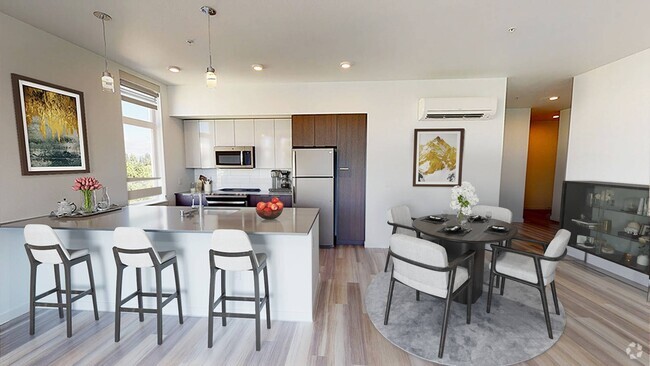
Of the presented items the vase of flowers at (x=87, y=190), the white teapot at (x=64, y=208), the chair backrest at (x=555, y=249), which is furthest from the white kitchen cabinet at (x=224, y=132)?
the chair backrest at (x=555, y=249)

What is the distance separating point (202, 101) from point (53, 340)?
137 inches

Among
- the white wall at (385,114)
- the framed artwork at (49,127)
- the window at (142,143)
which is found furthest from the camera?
the white wall at (385,114)

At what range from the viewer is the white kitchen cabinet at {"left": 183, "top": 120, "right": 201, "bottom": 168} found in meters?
4.92

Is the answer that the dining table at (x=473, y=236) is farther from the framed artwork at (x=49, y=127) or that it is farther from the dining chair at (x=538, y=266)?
the framed artwork at (x=49, y=127)

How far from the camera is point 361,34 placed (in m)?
2.70

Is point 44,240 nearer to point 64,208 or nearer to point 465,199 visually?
point 64,208

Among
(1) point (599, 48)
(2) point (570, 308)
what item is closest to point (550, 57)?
(1) point (599, 48)

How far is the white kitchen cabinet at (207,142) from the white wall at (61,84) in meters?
1.38

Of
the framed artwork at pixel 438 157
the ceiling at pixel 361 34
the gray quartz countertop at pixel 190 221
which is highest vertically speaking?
the ceiling at pixel 361 34

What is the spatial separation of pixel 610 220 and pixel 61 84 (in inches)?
260

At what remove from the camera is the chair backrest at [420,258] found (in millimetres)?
2066

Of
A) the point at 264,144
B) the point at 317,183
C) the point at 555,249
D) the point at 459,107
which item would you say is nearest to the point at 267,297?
the point at 317,183

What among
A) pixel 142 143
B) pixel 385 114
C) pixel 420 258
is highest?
pixel 385 114

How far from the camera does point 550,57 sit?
3.22 m
